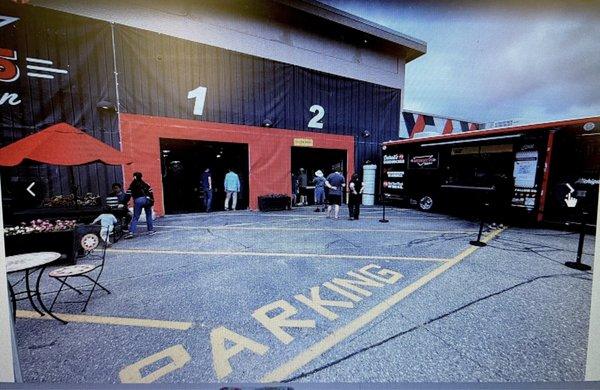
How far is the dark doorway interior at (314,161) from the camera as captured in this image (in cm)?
1360

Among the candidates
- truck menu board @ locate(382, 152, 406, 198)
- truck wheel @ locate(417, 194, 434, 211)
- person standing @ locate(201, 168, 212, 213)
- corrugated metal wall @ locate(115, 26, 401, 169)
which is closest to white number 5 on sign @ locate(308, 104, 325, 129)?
corrugated metal wall @ locate(115, 26, 401, 169)

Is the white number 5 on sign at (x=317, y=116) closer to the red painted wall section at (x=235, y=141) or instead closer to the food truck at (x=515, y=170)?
the red painted wall section at (x=235, y=141)

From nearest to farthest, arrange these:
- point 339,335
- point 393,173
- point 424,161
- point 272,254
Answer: point 339,335 → point 272,254 → point 424,161 → point 393,173

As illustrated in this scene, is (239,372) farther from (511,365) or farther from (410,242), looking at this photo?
(410,242)

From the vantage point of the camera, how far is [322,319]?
2.86 m

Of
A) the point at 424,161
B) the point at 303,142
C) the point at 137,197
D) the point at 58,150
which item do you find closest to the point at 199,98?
the point at 303,142

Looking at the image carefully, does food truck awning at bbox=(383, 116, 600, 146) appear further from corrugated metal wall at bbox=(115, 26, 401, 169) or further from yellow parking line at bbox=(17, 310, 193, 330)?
yellow parking line at bbox=(17, 310, 193, 330)

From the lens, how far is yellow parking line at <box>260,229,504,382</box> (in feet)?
6.99

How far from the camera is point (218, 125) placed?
394 inches

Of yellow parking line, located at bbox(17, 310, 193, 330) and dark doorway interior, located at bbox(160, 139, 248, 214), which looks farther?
dark doorway interior, located at bbox(160, 139, 248, 214)

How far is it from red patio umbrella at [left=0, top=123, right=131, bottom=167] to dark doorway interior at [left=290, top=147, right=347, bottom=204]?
8995mm

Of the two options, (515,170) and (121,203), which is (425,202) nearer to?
(515,170)

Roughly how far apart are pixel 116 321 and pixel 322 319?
2.37m

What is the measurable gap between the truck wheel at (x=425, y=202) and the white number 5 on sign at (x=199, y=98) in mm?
9743
